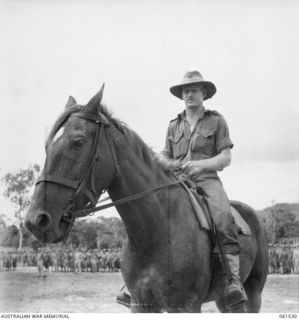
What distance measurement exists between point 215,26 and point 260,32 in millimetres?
706

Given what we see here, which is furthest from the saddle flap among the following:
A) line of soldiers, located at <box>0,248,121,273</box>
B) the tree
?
line of soldiers, located at <box>0,248,121,273</box>

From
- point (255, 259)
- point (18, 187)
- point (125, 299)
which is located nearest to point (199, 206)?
point (125, 299)

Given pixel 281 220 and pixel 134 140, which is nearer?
pixel 134 140

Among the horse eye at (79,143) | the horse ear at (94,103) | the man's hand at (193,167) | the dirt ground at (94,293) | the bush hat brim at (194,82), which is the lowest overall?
the dirt ground at (94,293)

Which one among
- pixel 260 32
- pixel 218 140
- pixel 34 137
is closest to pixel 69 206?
pixel 218 140

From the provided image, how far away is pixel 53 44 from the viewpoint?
6.48m

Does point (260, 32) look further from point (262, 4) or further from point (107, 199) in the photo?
point (107, 199)

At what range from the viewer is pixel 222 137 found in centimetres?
559

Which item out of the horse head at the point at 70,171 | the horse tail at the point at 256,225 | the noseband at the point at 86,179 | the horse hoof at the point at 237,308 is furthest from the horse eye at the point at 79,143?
the horse tail at the point at 256,225

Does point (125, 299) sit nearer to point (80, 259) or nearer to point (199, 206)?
point (199, 206)

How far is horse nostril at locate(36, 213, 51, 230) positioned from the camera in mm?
3977

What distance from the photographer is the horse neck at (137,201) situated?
462 cm

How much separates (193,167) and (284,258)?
1170cm

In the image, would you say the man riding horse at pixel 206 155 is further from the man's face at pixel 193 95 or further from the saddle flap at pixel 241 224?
the saddle flap at pixel 241 224
